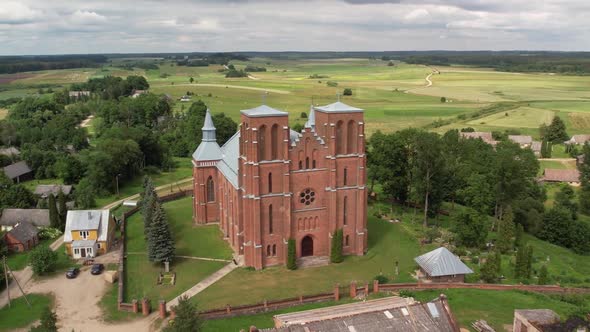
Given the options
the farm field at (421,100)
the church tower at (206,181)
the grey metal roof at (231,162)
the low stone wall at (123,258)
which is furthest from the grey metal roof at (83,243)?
the farm field at (421,100)

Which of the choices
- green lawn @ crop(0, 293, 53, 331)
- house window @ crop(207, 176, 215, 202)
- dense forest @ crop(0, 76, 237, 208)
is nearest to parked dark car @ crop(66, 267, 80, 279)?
green lawn @ crop(0, 293, 53, 331)

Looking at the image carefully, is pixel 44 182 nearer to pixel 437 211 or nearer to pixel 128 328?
pixel 128 328

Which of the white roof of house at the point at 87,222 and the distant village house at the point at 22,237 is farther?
the distant village house at the point at 22,237

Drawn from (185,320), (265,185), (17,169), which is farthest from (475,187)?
(17,169)

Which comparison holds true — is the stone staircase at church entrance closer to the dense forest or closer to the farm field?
the dense forest

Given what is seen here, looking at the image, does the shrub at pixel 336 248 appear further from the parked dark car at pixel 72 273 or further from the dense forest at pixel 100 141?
the dense forest at pixel 100 141

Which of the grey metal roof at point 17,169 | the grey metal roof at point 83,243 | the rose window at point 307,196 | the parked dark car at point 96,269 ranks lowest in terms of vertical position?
the parked dark car at point 96,269
